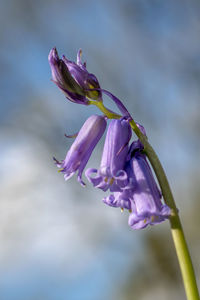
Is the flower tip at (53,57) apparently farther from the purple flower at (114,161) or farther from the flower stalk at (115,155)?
the purple flower at (114,161)

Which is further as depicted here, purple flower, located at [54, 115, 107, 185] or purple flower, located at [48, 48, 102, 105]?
purple flower, located at [54, 115, 107, 185]

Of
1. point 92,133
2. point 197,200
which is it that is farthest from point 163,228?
point 92,133

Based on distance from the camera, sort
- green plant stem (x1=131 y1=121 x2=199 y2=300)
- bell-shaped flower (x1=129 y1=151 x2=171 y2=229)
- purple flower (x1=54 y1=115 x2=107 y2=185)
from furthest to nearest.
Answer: purple flower (x1=54 y1=115 x2=107 y2=185)
bell-shaped flower (x1=129 y1=151 x2=171 y2=229)
green plant stem (x1=131 y1=121 x2=199 y2=300)

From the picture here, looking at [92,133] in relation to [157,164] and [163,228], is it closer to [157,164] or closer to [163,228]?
[157,164]

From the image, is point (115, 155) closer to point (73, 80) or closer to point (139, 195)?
point (139, 195)

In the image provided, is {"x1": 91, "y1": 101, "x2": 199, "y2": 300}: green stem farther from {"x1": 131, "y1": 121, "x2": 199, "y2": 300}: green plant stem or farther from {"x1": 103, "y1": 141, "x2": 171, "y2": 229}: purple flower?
{"x1": 103, "y1": 141, "x2": 171, "y2": 229}: purple flower

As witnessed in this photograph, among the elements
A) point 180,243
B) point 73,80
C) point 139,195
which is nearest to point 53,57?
point 73,80

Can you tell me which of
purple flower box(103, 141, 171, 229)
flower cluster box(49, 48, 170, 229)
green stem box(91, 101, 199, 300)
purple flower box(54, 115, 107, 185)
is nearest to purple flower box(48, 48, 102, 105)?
flower cluster box(49, 48, 170, 229)
